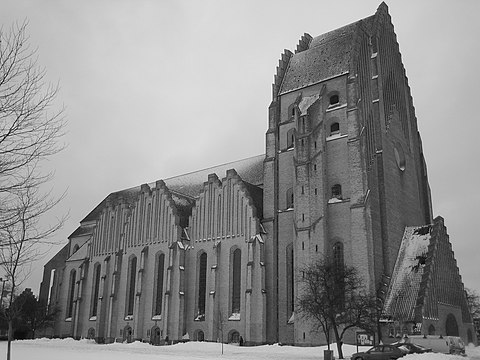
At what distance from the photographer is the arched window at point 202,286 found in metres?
52.2

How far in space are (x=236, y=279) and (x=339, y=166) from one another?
15084mm

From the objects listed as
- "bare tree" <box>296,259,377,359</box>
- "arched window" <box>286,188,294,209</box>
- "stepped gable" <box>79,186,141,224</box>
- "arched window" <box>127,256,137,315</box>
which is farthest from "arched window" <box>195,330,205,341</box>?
"stepped gable" <box>79,186,141,224</box>

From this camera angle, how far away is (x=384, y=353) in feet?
92.6

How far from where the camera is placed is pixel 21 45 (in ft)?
43.4

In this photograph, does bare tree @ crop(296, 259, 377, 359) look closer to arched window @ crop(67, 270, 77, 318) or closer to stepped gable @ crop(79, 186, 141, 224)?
arched window @ crop(67, 270, 77, 318)

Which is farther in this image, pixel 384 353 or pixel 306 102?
pixel 306 102

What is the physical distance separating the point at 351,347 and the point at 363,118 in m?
21.3

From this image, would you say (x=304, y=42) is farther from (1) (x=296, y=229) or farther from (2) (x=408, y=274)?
(2) (x=408, y=274)

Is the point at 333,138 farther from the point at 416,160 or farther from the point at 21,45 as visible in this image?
the point at 21,45

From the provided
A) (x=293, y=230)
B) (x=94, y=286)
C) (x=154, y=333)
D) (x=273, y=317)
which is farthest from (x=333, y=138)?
(x=94, y=286)

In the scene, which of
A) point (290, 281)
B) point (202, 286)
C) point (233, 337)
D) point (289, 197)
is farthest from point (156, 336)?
point (289, 197)

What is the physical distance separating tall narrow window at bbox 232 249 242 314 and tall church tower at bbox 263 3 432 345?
11.7 ft

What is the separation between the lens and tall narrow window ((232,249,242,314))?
49719 millimetres

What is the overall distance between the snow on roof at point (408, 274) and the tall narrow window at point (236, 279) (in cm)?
1466
